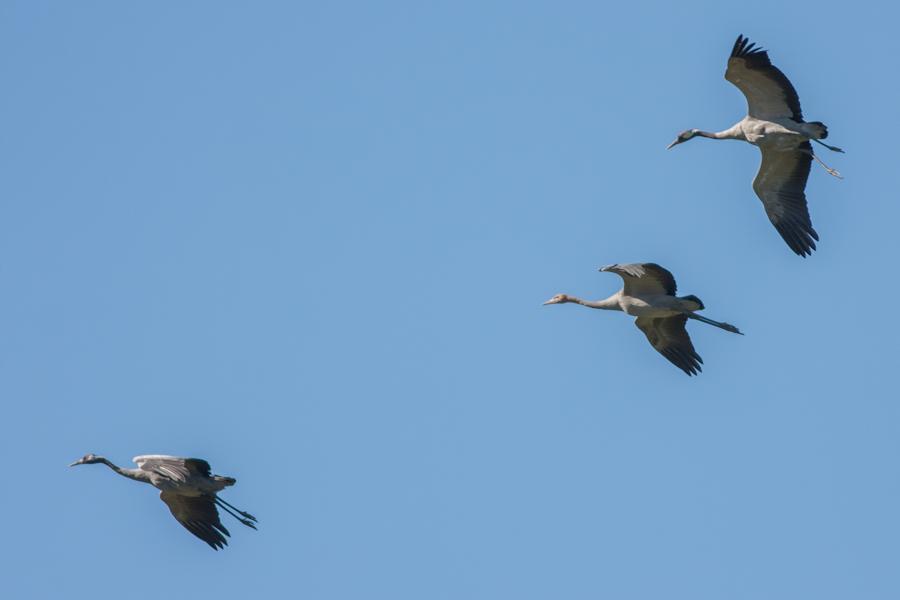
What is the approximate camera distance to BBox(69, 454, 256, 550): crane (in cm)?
2338

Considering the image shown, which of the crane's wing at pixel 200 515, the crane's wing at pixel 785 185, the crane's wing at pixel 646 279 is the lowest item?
the crane's wing at pixel 200 515

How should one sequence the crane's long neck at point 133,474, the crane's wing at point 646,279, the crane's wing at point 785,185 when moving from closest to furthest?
the crane's wing at point 646,279, the crane's long neck at point 133,474, the crane's wing at point 785,185

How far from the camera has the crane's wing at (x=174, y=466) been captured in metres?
23.3

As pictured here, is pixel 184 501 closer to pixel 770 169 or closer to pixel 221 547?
pixel 221 547

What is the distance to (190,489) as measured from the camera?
77.2 feet

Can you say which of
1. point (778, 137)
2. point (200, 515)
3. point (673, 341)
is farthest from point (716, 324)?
point (200, 515)

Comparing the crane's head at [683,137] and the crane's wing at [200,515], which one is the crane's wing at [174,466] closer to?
the crane's wing at [200,515]

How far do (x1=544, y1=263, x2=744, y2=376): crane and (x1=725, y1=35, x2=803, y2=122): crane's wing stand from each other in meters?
3.23

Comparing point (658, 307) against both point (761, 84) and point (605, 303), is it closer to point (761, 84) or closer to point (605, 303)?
point (605, 303)

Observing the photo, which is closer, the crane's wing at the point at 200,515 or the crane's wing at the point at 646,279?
the crane's wing at the point at 646,279

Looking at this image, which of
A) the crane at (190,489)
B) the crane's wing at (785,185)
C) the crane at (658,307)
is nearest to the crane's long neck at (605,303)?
the crane at (658,307)

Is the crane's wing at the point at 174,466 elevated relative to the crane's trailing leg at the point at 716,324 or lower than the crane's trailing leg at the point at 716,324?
lower

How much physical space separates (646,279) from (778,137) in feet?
10.5

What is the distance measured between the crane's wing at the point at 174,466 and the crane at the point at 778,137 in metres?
9.49
